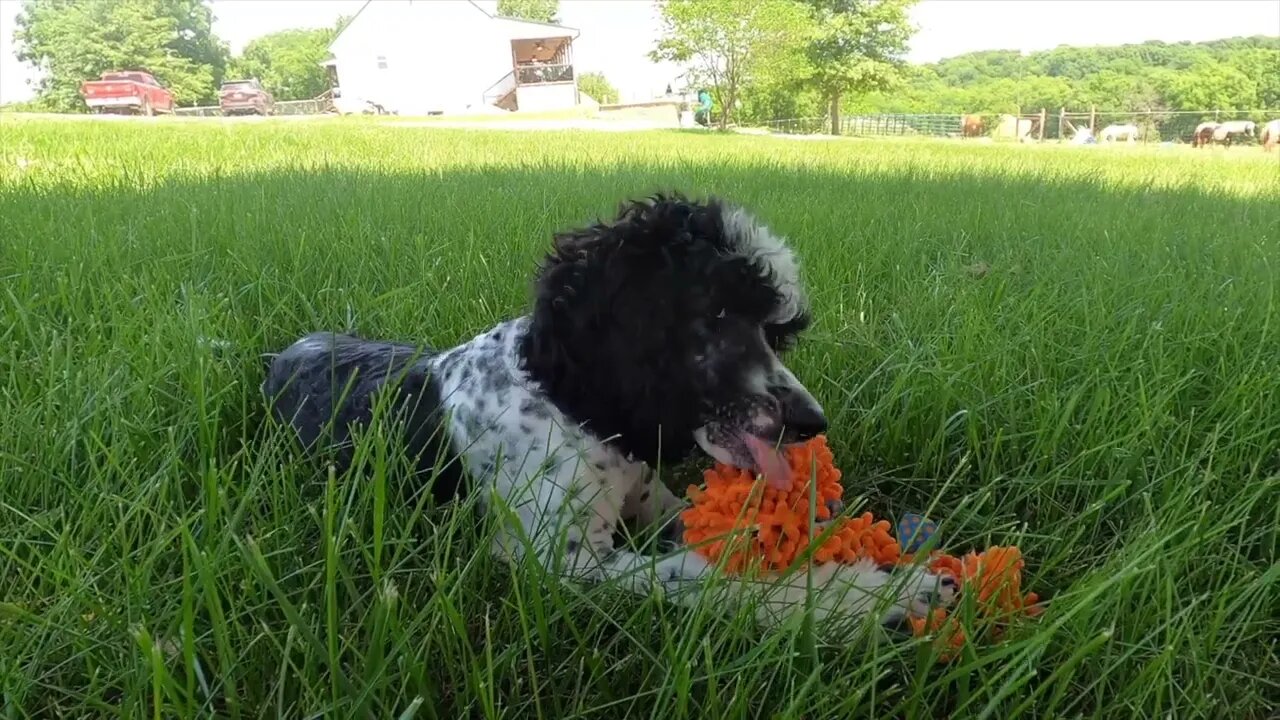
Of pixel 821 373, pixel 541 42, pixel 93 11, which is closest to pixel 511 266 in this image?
pixel 821 373

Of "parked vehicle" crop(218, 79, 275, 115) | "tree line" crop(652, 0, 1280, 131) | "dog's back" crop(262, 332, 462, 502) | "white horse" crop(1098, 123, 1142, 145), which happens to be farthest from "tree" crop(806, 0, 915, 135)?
"dog's back" crop(262, 332, 462, 502)

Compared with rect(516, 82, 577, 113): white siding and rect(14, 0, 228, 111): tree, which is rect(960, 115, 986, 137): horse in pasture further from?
rect(14, 0, 228, 111): tree

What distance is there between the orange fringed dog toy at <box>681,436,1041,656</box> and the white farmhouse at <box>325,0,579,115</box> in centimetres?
5355

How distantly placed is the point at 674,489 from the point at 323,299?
5.57 ft

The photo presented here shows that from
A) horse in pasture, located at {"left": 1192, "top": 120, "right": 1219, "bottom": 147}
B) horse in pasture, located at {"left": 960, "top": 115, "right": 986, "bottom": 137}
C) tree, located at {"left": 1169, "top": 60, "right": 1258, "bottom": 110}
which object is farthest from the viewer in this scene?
tree, located at {"left": 1169, "top": 60, "right": 1258, "bottom": 110}

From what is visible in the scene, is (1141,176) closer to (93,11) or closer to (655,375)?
(655,375)

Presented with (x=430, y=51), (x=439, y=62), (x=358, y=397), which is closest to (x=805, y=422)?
(x=358, y=397)

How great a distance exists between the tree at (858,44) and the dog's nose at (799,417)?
43.5 meters

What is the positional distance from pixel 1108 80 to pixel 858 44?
52.0 metres

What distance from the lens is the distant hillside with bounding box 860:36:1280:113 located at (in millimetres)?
68312

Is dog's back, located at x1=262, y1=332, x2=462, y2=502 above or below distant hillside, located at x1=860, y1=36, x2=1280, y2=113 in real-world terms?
below

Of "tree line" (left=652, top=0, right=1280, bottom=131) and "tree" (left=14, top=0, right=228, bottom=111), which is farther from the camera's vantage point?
"tree" (left=14, top=0, right=228, bottom=111)

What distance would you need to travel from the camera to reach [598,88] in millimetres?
98375

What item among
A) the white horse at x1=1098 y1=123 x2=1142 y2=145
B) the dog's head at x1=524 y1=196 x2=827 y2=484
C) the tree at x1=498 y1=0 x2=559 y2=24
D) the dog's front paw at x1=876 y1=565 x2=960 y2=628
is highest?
the tree at x1=498 y1=0 x2=559 y2=24
